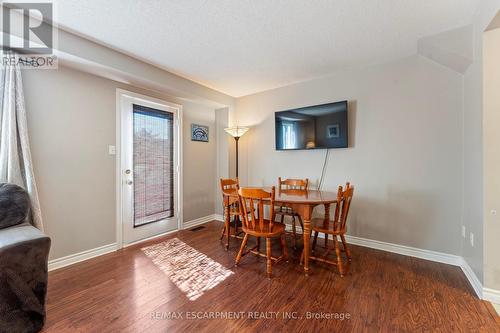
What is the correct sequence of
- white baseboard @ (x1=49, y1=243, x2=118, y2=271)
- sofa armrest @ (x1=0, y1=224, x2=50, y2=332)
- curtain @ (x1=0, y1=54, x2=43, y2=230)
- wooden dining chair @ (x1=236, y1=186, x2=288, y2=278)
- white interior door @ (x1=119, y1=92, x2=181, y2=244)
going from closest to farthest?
sofa armrest @ (x1=0, y1=224, x2=50, y2=332)
curtain @ (x1=0, y1=54, x2=43, y2=230)
wooden dining chair @ (x1=236, y1=186, x2=288, y2=278)
white baseboard @ (x1=49, y1=243, x2=118, y2=271)
white interior door @ (x1=119, y1=92, x2=181, y2=244)

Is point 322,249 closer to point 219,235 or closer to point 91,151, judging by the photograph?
point 219,235

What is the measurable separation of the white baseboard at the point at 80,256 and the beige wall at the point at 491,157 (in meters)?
3.81

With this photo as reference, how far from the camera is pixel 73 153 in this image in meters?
2.42

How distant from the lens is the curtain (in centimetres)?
195

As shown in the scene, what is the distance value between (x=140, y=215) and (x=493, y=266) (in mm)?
3748

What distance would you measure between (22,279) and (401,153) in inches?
142

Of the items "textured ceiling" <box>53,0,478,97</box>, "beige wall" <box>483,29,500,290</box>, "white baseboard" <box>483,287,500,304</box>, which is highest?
"textured ceiling" <box>53,0,478,97</box>

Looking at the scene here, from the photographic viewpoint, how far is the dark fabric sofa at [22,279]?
1319 millimetres

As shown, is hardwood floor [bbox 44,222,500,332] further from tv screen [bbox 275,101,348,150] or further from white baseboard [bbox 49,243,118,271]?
tv screen [bbox 275,101,348,150]

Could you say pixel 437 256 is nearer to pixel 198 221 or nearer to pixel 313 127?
pixel 313 127

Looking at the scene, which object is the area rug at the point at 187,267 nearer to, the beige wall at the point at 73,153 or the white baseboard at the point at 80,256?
the white baseboard at the point at 80,256

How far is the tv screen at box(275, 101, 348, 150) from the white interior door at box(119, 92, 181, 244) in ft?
5.65

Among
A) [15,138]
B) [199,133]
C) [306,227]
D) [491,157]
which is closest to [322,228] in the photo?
[306,227]

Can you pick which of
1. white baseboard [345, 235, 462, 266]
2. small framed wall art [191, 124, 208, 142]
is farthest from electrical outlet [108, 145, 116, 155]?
white baseboard [345, 235, 462, 266]
